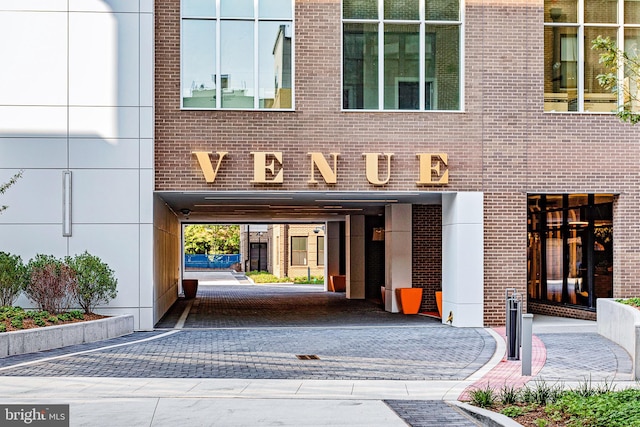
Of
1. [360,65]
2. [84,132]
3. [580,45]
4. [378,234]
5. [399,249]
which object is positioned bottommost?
[399,249]

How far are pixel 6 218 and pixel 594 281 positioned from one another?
14.8 meters

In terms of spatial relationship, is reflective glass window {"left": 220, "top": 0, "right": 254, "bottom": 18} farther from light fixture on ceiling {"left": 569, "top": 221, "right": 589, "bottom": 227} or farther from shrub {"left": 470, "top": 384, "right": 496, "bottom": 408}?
shrub {"left": 470, "top": 384, "right": 496, "bottom": 408}

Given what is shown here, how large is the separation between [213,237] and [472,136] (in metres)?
63.5

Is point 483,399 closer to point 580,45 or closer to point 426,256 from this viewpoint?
point 580,45

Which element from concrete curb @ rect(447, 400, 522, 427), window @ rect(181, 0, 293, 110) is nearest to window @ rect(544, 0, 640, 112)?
window @ rect(181, 0, 293, 110)

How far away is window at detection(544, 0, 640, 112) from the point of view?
20.3 m

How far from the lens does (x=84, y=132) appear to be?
1883cm

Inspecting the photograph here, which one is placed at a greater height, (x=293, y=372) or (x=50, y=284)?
(x=50, y=284)

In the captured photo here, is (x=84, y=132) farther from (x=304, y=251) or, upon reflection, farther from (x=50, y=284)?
(x=304, y=251)

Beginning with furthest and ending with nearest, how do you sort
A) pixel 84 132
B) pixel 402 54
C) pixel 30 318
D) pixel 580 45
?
pixel 580 45 < pixel 402 54 < pixel 84 132 < pixel 30 318

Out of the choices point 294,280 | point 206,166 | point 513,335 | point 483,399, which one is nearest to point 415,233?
point 206,166

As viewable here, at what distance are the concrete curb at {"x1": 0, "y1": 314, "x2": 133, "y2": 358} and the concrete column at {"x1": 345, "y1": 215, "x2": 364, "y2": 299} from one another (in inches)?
596

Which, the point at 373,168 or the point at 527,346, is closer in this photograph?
the point at 527,346

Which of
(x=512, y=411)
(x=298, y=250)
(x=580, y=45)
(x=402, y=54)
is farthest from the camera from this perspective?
(x=298, y=250)
